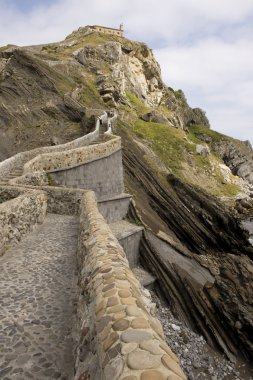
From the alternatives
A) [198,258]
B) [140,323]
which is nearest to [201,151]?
[198,258]

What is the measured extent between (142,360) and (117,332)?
573 millimetres

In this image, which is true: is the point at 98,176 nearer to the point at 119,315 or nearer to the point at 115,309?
the point at 115,309

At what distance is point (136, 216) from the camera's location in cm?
2598

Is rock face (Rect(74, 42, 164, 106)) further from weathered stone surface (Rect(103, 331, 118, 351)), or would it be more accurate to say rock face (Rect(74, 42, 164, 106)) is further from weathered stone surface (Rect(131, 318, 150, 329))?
weathered stone surface (Rect(103, 331, 118, 351))

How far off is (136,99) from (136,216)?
50971 millimetres

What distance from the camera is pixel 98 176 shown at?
24.2 m

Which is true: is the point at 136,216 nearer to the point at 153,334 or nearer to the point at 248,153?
the point at 153,334

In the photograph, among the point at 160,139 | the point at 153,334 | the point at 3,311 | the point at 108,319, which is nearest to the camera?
the point at 153,334

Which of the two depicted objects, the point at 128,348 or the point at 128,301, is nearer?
the point at 128,348

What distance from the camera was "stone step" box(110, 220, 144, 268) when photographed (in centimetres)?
2181

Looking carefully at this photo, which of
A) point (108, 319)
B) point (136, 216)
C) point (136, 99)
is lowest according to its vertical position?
point (136, 216)

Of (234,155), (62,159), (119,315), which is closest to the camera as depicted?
(119,315)

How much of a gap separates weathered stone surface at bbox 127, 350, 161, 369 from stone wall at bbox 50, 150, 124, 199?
18.4m

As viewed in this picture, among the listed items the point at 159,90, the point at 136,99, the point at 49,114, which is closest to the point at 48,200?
the point at 49,114
